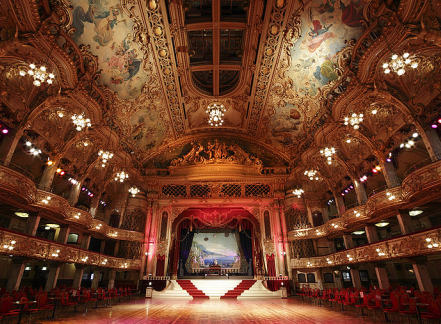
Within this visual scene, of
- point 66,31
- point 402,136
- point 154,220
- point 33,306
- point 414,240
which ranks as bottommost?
point 33,306

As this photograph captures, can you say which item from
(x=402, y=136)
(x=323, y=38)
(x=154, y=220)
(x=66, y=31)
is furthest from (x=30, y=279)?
(x=402, y=136)

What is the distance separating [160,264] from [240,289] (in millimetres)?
6329

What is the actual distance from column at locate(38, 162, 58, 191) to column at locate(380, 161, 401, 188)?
18520 mm

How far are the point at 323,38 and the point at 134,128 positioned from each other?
13349 mm

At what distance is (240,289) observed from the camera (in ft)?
55.1

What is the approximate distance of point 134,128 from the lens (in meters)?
17.5

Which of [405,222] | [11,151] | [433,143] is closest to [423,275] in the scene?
[405,222]

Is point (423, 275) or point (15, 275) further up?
point (15, 275)

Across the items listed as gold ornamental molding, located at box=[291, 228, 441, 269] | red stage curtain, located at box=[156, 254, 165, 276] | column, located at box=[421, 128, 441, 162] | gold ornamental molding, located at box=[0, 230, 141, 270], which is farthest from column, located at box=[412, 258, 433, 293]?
gold ornamental molding, located at box=[0, 230, 141, 270]

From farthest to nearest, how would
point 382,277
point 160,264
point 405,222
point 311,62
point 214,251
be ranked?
point 214,251
point 160,264
point 311,62
point 382,277
point 405,222

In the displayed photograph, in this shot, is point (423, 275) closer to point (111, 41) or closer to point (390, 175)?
point (390, 175)

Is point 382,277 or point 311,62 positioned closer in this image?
point 382,277

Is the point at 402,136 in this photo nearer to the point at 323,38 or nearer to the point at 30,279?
the point at 323,38

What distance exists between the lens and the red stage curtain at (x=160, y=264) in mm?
18078
